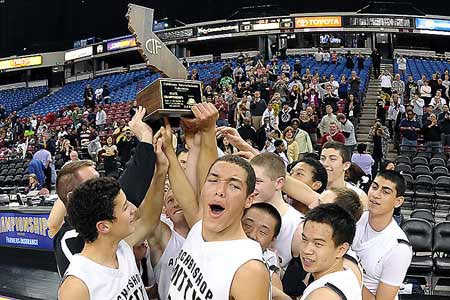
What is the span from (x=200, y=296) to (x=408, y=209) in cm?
847

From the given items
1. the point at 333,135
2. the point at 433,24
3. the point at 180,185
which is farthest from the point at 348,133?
the point at 433,24

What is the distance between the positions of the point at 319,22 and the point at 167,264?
83.1ft

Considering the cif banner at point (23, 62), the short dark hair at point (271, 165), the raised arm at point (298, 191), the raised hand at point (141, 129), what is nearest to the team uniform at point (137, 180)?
the raised hand at point (141, 129)

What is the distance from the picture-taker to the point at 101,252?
7.47ft

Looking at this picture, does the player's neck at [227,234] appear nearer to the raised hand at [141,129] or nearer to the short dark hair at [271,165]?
the raised hand at [141,129]

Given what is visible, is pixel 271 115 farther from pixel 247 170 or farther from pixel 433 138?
pixel 247 170

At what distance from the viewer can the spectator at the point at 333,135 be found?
985cm

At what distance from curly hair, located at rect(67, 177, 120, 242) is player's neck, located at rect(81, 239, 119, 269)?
3 cm

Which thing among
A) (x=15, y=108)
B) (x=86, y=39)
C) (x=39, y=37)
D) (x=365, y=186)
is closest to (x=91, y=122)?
(x=365, y=186)

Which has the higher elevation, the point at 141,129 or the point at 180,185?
the point at 141,129

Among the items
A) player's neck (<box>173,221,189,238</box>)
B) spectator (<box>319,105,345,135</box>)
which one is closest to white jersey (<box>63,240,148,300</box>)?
player's neck (<box>173,221,189,238</box>)

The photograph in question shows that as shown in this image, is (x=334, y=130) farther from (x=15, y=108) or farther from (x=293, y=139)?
(x=15, y=108)

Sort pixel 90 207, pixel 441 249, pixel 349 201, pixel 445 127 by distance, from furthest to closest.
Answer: pixel 445 127 → pixel 441 249 → pixel 349 201 → pixel 90 207

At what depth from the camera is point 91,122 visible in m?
17.5
